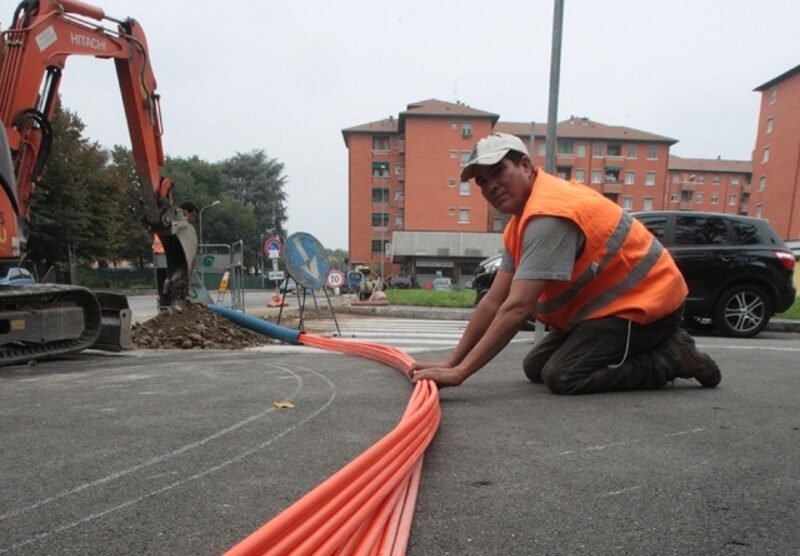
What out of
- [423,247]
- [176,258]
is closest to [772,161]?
[423,247]

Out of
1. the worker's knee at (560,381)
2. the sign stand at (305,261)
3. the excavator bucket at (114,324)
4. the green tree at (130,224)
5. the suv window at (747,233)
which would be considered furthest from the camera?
the green tree at (130,224)

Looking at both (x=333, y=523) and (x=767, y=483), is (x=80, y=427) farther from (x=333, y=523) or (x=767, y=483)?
(x=767, y=483)

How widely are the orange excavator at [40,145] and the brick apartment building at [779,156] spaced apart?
51504 mm

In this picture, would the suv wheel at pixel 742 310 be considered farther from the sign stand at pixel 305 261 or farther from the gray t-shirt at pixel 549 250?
the gray t-shirt at pixel 549 250

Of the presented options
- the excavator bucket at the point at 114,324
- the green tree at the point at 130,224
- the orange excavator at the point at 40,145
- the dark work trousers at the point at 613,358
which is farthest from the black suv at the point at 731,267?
the green tree at the point at 130,224

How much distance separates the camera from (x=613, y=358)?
3.01 m

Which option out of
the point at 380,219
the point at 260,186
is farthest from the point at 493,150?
the point at 260,186

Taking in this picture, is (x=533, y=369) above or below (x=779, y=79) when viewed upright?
below

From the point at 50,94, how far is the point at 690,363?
6420mm

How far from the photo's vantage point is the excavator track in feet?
15.9

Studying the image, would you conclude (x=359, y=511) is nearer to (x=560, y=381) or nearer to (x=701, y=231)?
(x=560, y=381)

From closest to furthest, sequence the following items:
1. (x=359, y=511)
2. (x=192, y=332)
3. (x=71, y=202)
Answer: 1. (x=359, y=511)
2. (x=192, y=332)
3. (x=71, y=202)

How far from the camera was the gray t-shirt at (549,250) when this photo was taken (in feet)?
8.60

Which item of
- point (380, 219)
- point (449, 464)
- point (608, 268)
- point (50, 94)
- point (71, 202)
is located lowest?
point (449, 464)
